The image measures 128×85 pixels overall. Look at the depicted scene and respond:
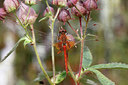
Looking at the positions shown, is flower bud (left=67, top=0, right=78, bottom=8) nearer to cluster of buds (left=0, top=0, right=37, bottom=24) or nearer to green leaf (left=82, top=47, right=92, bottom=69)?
cluster of buds (left=0, top=0, right=37, bottom=24)

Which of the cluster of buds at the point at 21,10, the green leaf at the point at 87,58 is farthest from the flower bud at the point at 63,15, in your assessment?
the green leaf at the point at 87,58

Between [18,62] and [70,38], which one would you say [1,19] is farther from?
[18,62]

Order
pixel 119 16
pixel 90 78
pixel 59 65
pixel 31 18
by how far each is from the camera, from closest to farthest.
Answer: pixel 31 18 → pixel 90 78 → pixel 59 65 → pixel 119 16

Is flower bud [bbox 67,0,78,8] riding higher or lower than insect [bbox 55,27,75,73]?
higher

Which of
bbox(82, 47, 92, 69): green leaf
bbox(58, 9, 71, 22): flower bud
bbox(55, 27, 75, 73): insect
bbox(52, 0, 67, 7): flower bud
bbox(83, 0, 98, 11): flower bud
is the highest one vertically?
bbox(52, 0, 67, 7): flower bud

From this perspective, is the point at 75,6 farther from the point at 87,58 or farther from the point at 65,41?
the point at 87,58

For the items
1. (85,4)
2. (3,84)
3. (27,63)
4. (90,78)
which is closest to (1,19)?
(85,4)

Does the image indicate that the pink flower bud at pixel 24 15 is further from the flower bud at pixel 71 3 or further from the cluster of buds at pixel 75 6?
the flower bud at pixel 71 3

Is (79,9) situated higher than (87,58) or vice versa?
(79,9)

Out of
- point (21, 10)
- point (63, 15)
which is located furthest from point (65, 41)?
point (21, 10)

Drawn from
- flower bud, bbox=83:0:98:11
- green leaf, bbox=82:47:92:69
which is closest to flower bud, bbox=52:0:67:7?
flower bud, bbox=83:0:98:11

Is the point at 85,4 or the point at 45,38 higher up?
the point at 85,4
